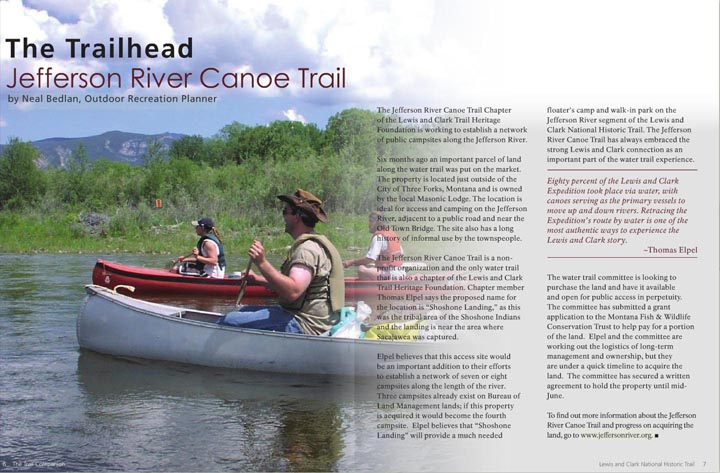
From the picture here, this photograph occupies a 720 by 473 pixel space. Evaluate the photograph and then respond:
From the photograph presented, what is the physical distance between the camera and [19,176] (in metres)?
26.7

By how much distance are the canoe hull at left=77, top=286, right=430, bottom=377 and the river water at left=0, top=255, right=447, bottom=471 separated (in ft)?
0.39

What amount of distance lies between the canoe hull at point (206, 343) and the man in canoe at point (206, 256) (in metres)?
2.49

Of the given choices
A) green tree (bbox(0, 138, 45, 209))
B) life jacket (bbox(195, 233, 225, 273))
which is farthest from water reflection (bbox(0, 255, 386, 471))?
green tree (bbox(0, 138, 45, 209))

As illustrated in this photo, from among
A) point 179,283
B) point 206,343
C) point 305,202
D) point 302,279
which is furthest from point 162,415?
point 179,283

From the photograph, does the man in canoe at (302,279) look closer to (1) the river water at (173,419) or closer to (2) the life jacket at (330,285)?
(2) the life jacket at (330,285)

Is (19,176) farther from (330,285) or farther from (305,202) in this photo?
(305,202)

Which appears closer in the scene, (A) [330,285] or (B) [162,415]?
(B) [162,415]

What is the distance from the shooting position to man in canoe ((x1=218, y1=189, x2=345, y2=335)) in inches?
243

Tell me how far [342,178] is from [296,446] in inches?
689

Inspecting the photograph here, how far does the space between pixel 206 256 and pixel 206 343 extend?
4.38 meters

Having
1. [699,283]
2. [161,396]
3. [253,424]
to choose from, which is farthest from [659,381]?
[161,396]

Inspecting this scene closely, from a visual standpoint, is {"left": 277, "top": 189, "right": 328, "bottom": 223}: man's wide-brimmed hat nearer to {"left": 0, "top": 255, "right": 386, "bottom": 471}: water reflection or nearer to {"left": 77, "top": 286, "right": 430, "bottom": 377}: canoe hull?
{"left": 77, "top": 286, "right": 430, "bottom": 377}: canoe hull

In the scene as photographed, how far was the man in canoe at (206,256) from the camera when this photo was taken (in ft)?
37.9

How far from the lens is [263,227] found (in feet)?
81.0
